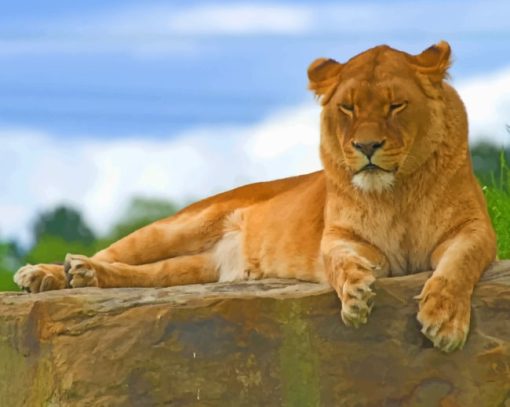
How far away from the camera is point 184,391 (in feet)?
14.8

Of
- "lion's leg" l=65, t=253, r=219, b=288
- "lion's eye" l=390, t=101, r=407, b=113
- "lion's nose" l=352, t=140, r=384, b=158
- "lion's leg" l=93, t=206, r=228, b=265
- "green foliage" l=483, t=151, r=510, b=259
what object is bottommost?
"green foliage" l=483, t=151, r=510, b=259

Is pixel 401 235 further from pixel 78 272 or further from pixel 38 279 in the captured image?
pixel 38 279

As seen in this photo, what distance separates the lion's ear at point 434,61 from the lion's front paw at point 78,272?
1539 mm

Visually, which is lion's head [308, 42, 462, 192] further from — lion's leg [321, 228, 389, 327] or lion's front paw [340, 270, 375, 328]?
lion's front paw [340, 270, 375, 328]

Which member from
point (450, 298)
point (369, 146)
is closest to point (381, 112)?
point (369, 146)

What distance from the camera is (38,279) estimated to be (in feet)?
16.9

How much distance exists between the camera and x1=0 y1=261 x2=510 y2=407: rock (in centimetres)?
445

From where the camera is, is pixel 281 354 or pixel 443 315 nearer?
pixel 443 315

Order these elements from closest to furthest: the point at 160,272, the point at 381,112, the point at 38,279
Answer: the point at 381,112
the point at 38,279
the point at 160,272

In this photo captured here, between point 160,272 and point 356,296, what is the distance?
4.97 feet

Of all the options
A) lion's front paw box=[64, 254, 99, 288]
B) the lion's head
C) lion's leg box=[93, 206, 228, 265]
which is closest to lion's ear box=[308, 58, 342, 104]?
the lion's head

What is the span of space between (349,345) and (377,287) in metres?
0.22

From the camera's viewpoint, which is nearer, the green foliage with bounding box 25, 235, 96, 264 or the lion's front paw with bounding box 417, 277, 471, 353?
the lion's front paw with bounding box 417, 277, 471, 353

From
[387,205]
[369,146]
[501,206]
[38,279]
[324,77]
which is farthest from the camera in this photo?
[501,206]
